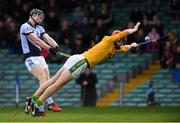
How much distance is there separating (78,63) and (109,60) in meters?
12.6

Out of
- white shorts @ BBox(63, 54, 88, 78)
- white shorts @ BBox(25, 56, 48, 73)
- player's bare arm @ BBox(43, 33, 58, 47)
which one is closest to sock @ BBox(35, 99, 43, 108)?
white shorts @ BBox(63, 54, 88, 78)

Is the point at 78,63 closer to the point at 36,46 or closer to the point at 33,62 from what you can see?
the point at 33,62

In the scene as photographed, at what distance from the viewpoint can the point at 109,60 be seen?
30.4m

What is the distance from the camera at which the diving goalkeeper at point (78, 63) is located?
17766 mm

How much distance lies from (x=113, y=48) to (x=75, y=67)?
103 centimetres

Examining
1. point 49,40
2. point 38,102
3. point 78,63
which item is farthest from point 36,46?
point 78,63

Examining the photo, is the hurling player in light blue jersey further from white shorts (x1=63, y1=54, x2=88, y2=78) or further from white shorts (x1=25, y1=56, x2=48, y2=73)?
white shorts (x1=63, y1=54, x2=88, y2=78)

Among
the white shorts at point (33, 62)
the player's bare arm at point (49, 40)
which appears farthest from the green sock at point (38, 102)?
the player's bare arm at point (49, 40)

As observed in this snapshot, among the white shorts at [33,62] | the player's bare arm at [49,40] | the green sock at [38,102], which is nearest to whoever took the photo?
the green sock at [38,102]

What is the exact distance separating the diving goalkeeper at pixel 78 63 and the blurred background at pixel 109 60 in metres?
9.36

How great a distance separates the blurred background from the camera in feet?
93.4

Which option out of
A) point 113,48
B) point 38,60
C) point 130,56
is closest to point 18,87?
point 130,56

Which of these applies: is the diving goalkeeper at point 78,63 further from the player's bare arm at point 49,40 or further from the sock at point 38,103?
the player's bare arm at point 49,40

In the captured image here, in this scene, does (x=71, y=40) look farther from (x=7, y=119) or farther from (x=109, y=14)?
(x=7, y=119)
